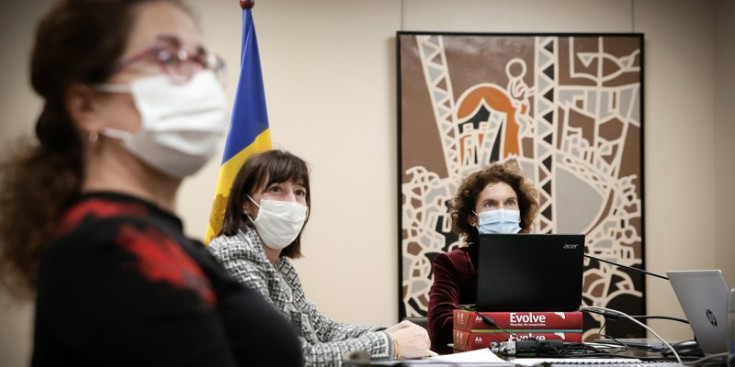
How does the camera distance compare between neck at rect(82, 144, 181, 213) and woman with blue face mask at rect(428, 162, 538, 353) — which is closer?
neck at rect(82, 144, 181, 213)

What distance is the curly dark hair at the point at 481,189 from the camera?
9.39ft

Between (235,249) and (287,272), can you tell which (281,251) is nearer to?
(287,272)

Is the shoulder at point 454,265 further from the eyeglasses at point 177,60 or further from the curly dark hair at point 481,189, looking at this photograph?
the eyeglasses at point 177,60

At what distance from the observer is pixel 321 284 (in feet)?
11.8

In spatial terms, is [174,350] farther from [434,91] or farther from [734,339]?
[434,91]

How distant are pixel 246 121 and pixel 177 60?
6.76ft

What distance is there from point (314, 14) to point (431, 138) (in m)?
0.89

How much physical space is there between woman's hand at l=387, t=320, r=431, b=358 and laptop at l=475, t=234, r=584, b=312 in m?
0.21

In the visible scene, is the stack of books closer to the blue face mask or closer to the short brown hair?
the short brown hair

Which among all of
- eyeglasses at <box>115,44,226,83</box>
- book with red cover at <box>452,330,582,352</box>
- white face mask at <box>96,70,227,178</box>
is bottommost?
book with red cover at <box>452,330,582,352</box>

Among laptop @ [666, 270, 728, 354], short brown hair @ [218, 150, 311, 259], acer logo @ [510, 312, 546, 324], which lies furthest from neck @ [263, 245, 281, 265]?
laptop @ [666, 270, 728, 354]

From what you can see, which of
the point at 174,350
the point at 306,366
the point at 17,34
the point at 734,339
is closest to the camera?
the point at 174,350

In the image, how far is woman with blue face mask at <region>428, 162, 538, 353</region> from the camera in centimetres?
256

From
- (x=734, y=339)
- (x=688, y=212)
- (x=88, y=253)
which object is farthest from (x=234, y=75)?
(x=88, y=253)
